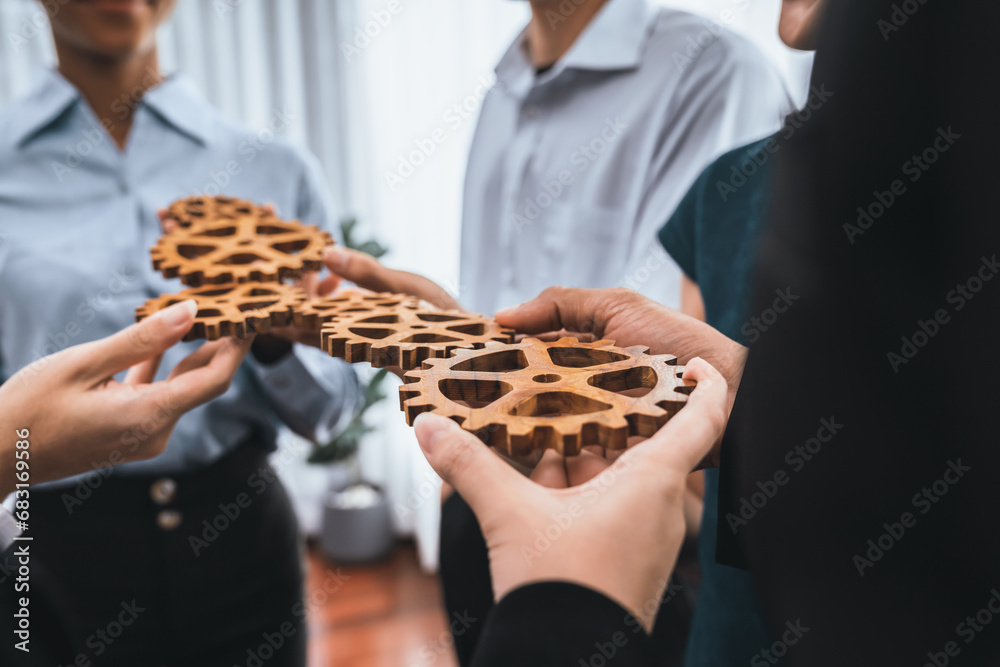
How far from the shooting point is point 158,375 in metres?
1.05

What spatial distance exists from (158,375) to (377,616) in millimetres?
1638

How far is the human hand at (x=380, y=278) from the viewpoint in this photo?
920mm

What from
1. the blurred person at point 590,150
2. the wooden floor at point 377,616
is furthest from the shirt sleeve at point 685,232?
the wooden floor at point 377,616

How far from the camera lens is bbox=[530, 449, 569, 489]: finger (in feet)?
1.61

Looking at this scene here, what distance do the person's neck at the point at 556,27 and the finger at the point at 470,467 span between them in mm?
910

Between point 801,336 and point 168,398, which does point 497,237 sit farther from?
point 801,336

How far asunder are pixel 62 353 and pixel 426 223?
177 centimetres

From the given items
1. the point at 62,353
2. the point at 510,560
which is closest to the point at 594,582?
the point at 510,560

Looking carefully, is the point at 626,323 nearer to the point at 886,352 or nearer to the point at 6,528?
the point at 886,352

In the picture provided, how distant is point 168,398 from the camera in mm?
767

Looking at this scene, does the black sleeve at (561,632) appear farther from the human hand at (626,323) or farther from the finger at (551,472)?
the human hand at (626,323)

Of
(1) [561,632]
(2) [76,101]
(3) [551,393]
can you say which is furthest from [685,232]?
(2) [76,101]

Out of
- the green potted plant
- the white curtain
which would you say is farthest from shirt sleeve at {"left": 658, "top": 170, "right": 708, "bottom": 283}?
the green potted plant

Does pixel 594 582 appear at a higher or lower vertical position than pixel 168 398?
higher
